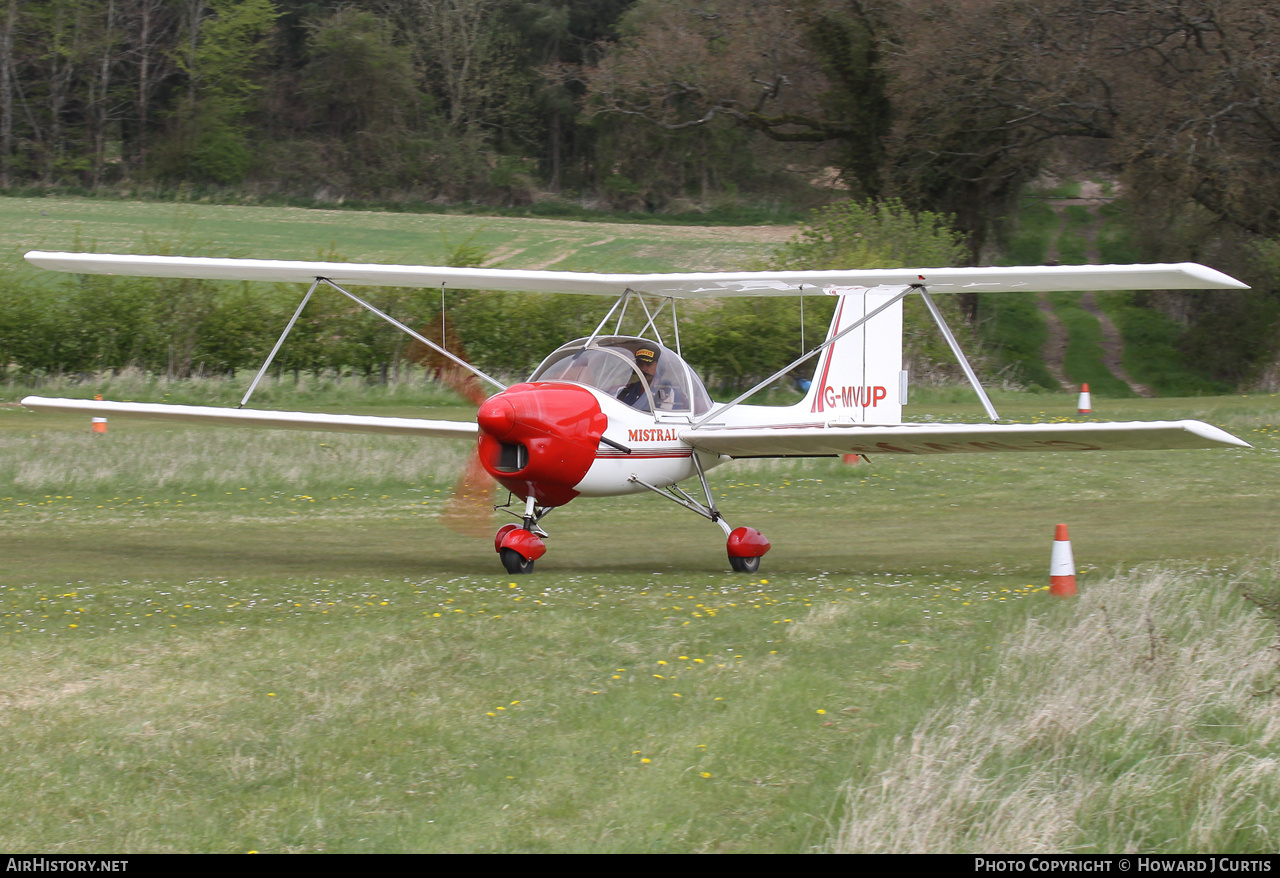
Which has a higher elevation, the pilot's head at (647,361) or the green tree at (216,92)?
the green tree at (216,92)

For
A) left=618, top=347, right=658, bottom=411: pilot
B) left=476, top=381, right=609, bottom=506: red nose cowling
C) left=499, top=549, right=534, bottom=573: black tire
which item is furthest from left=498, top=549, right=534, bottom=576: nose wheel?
left=618, top=347, right=658, bottom=411: pilot

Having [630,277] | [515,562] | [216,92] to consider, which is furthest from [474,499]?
[216,92]

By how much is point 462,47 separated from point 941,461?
52.5 metres

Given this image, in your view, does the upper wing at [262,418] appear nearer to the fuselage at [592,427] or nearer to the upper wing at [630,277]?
the fuselage at [592,427]

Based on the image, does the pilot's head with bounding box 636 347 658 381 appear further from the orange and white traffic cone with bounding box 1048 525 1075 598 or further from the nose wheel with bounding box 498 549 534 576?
the orange and white traffic cone with bounding box 1048 525 1075 598

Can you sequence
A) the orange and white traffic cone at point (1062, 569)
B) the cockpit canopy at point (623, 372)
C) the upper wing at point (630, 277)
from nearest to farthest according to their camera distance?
1. the orange and white traffic cone at point (1062, 569)
2. the upper wing at point (630, 277)
3. the cockpit canopy at point (623, 372)

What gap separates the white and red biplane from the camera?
1027 centimetres

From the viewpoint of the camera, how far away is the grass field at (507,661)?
5758 mm

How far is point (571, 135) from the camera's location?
6819 centimetres

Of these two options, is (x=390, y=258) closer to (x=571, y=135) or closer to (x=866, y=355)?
(x=571, y=135)

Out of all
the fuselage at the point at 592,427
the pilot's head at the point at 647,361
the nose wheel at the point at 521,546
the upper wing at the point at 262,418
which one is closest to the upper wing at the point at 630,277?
the pilot's head at the point at 647,361

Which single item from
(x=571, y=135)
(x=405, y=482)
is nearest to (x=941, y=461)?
(x=405, y=482)

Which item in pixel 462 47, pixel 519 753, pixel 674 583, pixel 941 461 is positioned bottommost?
pixel 941 461

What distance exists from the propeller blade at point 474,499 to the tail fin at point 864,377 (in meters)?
3.80
